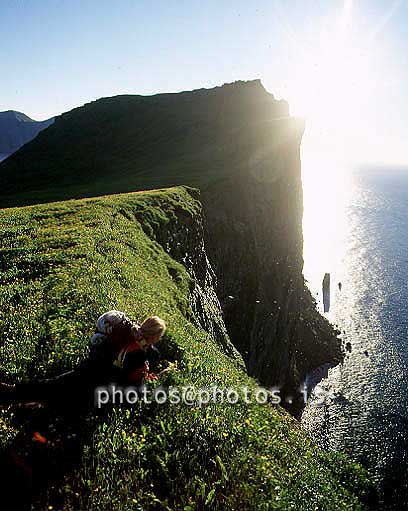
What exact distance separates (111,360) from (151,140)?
10939 cm

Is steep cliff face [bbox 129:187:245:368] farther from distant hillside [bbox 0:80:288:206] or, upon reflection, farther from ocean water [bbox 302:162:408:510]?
ocean water [bbox 302:162:408:510]

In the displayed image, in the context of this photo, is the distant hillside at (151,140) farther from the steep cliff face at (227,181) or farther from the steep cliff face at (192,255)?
the steep cliff face at (192,255)

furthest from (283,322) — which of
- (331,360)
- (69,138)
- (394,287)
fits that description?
(69,138)

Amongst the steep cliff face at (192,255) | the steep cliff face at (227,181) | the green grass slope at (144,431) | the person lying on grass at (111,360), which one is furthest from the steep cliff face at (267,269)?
the person lying on grass at (111,360)

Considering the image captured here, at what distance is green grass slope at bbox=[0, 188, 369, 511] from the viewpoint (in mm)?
8148

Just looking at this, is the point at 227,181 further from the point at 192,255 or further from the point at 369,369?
the point at 369,369

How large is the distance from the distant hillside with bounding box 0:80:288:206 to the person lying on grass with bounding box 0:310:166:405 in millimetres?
58380

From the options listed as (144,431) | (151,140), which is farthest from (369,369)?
(151,140)

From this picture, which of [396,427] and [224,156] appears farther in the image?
[224,156]

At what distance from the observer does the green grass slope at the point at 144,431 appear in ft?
26.7

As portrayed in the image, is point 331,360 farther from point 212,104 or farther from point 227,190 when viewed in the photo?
point 212,104

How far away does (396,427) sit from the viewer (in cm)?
5938

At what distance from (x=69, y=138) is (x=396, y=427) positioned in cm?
12440

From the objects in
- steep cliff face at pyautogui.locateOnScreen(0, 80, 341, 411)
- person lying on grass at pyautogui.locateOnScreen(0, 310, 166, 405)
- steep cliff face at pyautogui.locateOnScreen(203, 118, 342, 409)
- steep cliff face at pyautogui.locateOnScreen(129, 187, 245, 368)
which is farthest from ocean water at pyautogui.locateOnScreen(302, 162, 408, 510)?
person lying on grass at pyautogui.locateOnScreen(0, 310, 166, 405)
